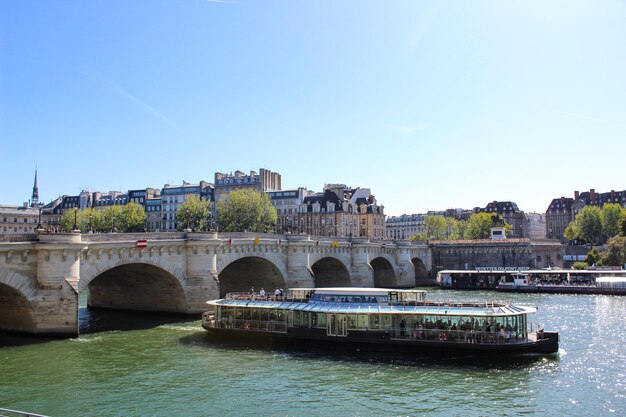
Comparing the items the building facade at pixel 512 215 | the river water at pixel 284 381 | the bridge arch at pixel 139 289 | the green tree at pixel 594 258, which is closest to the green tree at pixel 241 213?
the bridge arch at pixel 139 289

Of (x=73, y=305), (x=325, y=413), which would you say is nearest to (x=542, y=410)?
(x=325, y=413)

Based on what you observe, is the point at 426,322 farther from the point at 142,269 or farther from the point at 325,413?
the point at 142,269

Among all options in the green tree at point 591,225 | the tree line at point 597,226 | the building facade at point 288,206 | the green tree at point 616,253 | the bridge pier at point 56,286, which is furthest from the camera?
the green tree at point 591,225

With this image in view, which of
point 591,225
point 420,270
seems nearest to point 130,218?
point 420,270

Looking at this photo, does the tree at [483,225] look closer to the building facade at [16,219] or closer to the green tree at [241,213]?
the green tree at [241,213]

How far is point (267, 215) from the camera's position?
11650cm

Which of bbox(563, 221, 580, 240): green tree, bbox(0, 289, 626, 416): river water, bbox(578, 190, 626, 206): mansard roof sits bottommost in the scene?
bbox(0, 289, 626, 416): river water

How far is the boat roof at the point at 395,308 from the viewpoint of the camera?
38094 millimetres

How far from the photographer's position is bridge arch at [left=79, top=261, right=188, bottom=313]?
53.4m

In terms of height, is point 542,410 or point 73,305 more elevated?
point 73,305

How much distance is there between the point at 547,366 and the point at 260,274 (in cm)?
4034

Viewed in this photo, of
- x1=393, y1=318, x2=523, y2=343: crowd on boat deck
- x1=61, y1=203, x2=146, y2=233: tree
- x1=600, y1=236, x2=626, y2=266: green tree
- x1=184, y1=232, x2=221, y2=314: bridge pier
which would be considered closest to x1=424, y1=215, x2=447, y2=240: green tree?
x1=600, y1=236, x2=626, y2=266: green tree

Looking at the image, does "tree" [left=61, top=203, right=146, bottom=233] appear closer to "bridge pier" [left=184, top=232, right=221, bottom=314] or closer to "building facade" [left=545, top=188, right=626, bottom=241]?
"bridge pier" [left=184, top=232, right=221, bottom=314]

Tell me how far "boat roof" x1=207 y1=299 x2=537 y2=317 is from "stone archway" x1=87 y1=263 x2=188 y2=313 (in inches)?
413
